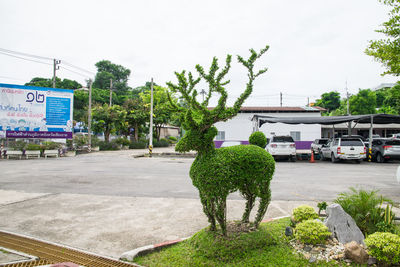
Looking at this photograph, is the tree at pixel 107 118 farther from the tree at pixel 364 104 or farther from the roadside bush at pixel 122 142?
the tree at pixel 364 104

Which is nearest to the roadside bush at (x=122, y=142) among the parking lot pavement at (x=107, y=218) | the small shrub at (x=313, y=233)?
the parking lot pavement at (x=107, y=218)

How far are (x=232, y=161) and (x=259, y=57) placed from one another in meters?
1.56

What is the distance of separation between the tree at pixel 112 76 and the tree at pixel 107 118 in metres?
36.1

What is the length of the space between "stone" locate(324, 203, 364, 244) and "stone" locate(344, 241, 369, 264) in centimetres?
34

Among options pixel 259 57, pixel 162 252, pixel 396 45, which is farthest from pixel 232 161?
pixel 396 45

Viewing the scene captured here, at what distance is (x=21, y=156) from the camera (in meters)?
22.3

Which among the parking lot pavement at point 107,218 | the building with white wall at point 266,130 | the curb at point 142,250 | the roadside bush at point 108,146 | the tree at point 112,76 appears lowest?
the parking lot pavement at point 107,218

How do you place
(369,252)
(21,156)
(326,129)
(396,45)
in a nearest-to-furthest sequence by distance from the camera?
1. (369,252)
2. (396,45)
3. (21,156)
4. (326,129)

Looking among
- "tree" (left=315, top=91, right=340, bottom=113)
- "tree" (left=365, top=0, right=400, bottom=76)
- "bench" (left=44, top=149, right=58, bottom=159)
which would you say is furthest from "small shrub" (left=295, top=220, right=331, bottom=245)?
"tree" (left=315, top=91, right=340, bottom=113)

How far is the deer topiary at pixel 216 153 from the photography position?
383cm

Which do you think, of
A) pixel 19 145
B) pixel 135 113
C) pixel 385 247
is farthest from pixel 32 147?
pixel 385 247

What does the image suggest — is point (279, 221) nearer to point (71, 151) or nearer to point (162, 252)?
point (162, 252)

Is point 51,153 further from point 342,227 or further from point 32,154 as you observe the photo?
point 342,227

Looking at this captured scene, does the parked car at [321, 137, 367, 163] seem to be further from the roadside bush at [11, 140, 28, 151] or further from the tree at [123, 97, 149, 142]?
the roadside bush at [11, 140, 28, 151]
